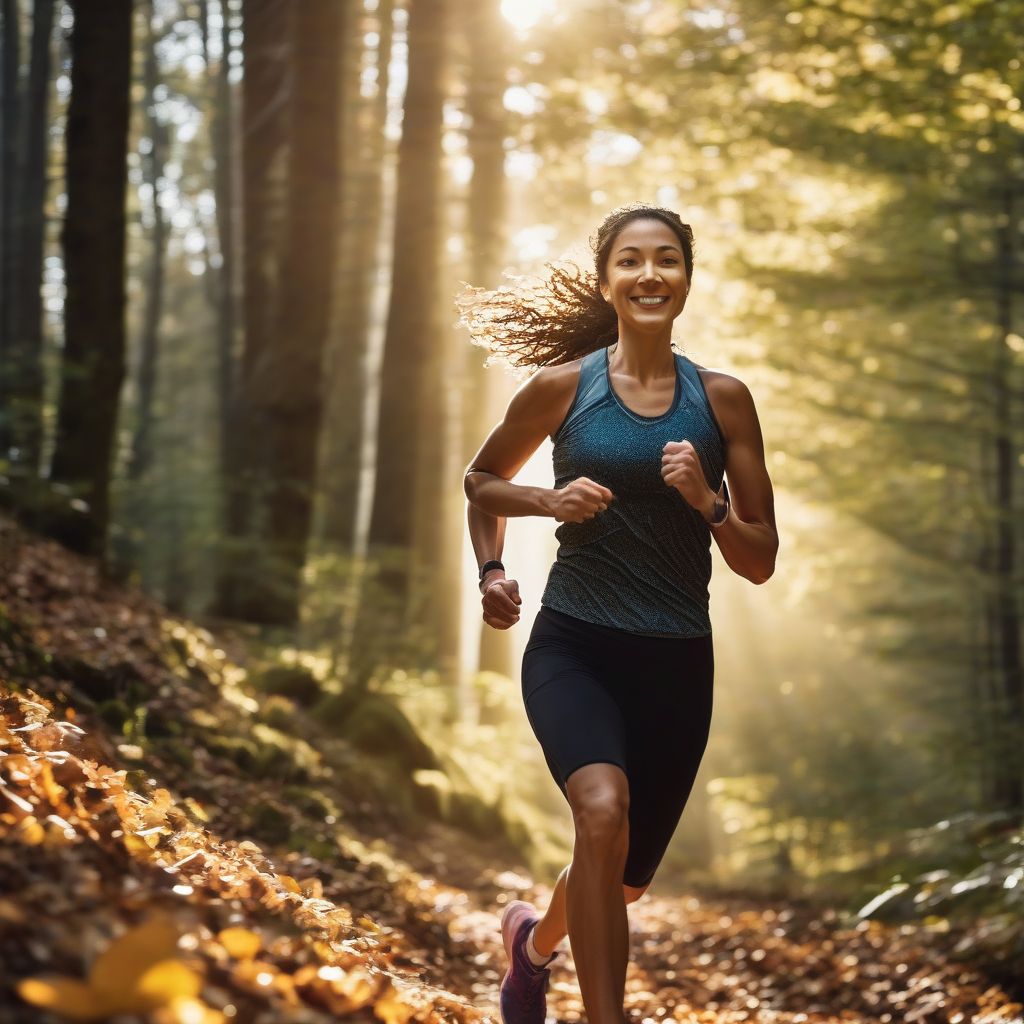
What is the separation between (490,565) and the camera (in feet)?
15.4

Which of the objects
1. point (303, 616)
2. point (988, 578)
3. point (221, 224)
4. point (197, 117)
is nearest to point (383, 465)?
point (303, 616)

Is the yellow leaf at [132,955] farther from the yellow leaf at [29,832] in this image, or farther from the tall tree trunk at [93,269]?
the tall tree trunk at [93,269]

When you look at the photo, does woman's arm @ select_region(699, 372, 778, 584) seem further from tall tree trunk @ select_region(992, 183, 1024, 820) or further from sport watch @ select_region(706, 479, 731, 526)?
tall tree trunk @ select_region(992, 183, 1024, 820)

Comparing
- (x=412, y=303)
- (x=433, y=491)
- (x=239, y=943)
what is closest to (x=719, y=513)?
(x=239, y=943)

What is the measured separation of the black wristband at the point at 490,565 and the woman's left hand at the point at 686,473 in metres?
0.79

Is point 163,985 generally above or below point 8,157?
below

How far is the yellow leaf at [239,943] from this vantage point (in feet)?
9.89

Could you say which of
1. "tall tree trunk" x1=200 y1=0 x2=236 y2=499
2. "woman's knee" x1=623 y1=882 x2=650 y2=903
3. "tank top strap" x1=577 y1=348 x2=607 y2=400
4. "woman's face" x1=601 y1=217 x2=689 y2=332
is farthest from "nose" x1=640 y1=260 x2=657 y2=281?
"tall tree trunk" x1=200 y1=0 x2=236 y2=499

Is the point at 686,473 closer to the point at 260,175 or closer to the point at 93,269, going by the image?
the point at 93,269

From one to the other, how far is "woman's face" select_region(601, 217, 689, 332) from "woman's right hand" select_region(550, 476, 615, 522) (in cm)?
69

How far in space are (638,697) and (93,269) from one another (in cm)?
688

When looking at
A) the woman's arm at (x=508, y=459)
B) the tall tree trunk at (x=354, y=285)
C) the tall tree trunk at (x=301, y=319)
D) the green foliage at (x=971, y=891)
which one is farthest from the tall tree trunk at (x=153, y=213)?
the woman's arm at (x=508, y=459)

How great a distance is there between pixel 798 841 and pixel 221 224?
56.8 feet

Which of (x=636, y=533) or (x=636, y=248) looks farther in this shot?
(x=636, y=248)
